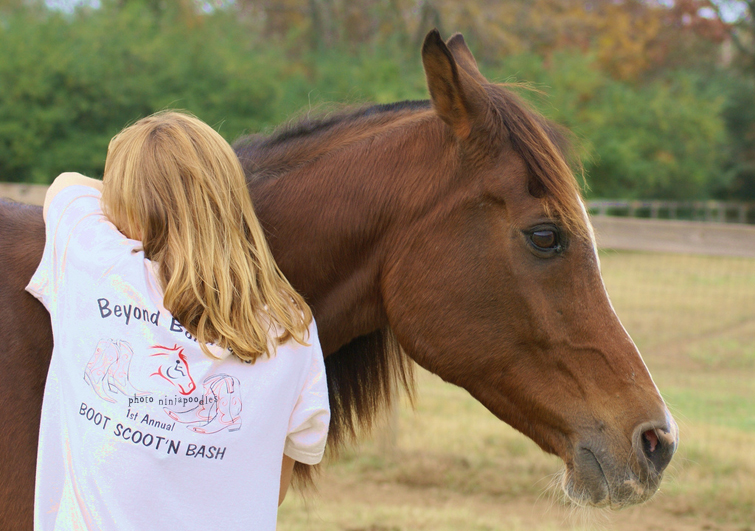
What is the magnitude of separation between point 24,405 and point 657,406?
1.58 meters

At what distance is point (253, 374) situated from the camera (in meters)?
1.46

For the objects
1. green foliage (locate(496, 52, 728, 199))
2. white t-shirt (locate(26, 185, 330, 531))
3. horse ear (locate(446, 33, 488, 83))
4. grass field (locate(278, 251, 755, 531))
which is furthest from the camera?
green foliage (locate(496, 52, 728, 199))

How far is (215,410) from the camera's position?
4.67ft

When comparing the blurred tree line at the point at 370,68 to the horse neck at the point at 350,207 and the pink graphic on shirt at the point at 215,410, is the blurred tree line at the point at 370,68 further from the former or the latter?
the pink graphic on shirt at the point at 215,410

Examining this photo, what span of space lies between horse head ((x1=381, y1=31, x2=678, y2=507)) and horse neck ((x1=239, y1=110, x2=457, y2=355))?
0.03 m

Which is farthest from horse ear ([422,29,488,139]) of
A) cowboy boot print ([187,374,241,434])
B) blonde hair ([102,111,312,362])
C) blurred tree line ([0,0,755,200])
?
blurred tree line ([0,0,755,200])

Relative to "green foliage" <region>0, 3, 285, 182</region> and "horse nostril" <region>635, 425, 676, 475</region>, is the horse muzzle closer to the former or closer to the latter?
"horse nostril" <region>635, 425, 676, 475</region>

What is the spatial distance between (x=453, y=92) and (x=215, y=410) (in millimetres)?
1006

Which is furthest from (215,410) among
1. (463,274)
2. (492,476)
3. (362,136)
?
(492,476)

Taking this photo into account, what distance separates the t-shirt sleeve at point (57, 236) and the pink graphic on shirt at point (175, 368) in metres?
0.34

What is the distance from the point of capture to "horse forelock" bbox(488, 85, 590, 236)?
1.71 metres

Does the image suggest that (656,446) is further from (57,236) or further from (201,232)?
(57,236)

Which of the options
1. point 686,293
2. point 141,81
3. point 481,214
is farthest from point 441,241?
point 141,81

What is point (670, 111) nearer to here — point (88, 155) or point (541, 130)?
point (88, 155)
